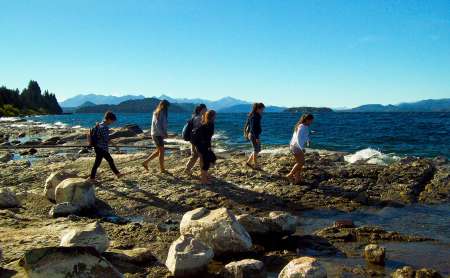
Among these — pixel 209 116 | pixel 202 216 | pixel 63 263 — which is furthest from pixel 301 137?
pixel 63 263

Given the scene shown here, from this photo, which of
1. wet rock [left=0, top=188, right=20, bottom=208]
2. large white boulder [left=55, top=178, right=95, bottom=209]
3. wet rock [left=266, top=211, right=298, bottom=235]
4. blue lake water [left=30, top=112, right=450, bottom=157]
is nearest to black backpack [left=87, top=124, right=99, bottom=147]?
large white boulder [left=55, top=178, right=95, bottom=209]

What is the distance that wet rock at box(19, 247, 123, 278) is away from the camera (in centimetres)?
578

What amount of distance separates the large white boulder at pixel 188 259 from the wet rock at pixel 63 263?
1194 millimetres

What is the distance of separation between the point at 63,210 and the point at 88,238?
139 inches

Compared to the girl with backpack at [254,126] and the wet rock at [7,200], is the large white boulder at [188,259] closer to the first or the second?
the wet rock at [7,200]

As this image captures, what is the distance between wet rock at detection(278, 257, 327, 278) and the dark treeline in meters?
114

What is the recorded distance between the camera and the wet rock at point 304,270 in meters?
6.32

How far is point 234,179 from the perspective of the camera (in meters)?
13.6

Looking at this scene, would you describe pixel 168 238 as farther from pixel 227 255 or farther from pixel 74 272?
pixel 74 272

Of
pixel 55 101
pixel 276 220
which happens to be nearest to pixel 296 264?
pixel 276 220

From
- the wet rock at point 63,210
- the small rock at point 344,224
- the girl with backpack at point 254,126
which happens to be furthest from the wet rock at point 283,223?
the girl with backpack at point 254,126

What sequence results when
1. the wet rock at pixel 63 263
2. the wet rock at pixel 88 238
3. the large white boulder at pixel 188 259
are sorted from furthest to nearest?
the wet rock at pixel 88 238
the large white boulder at pixel 188 259
the wet rock at pixel 63 263

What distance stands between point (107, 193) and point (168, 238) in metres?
4.54

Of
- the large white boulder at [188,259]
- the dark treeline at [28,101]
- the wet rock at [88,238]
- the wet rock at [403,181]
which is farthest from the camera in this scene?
the dark treeline at [28,101]
